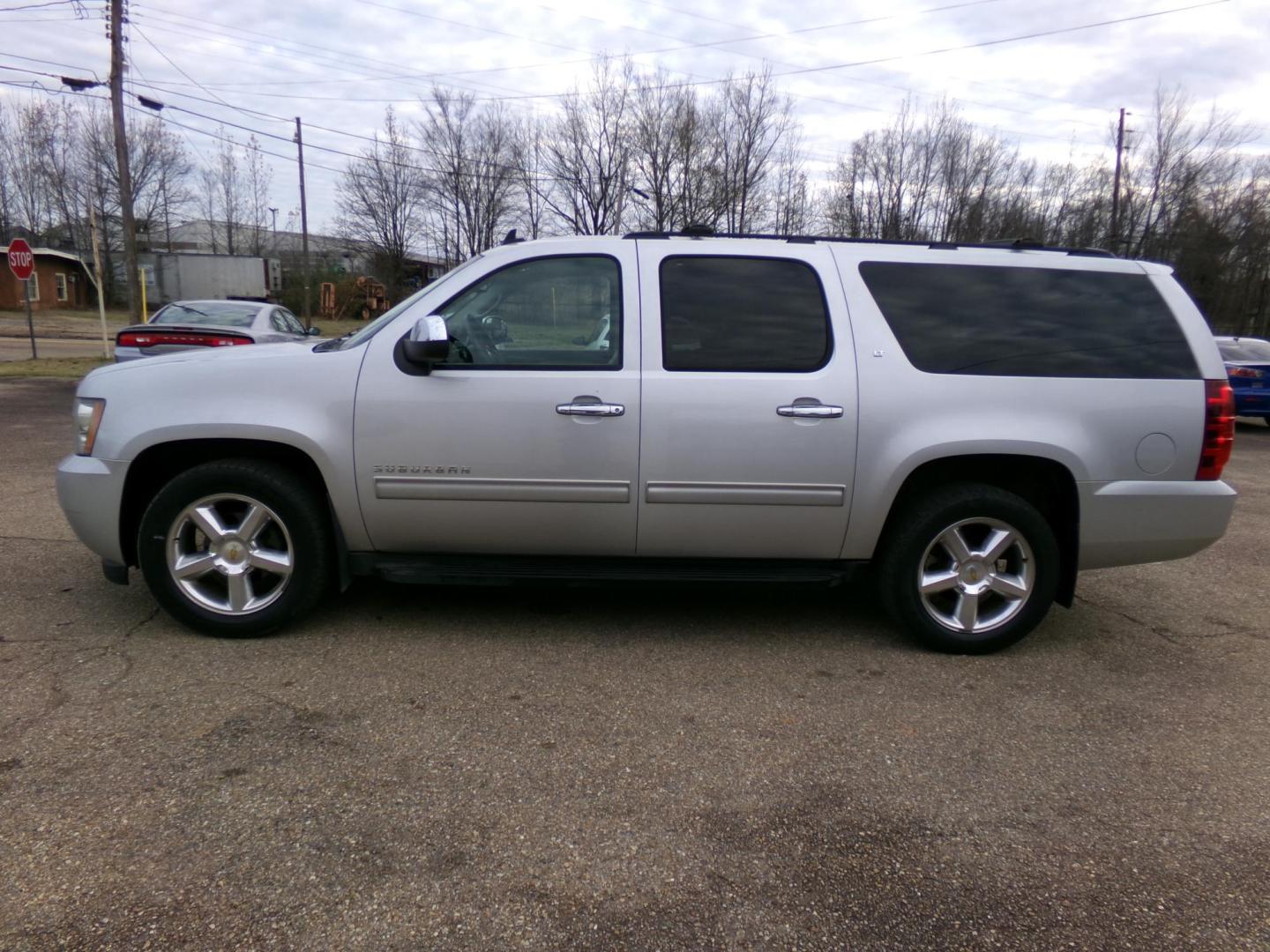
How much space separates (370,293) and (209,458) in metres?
47.5

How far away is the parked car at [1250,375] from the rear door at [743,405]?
517 inches

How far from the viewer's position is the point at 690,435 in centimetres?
383

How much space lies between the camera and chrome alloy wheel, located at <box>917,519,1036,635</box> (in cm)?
404

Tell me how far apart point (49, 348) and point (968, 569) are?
28.4 m

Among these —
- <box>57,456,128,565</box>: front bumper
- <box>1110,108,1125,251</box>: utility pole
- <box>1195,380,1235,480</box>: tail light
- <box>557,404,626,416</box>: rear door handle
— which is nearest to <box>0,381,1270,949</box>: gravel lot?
<box>57,456,128,565</box>: front bumper

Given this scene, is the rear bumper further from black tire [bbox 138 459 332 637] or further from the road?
the road

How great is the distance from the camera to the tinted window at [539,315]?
393cm

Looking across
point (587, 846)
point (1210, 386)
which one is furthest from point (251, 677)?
point (1210, 386)

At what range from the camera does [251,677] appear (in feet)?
11.9

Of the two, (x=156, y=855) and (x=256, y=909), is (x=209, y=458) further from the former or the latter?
(x=256, y=909)

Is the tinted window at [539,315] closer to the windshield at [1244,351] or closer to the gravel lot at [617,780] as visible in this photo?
the gravel lot at [617,780]

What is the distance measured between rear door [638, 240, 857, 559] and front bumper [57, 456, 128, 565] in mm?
2316

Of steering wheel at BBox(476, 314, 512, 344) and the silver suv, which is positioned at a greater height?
steering wheel at BBox(476, 314, 512, 344)

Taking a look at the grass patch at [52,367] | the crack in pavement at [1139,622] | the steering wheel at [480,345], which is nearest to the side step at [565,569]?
the steering wheel at [480,345]
